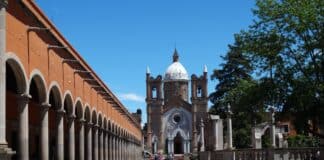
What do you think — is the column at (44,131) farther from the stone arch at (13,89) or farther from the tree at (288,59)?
the tree at (288,59)

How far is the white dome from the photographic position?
122250 mm

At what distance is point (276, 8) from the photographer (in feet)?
85.2

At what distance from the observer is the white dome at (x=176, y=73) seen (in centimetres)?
12225

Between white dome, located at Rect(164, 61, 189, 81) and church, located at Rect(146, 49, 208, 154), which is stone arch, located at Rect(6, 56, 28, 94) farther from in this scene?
white dome, located at Rect(164, 61, 189, 81)

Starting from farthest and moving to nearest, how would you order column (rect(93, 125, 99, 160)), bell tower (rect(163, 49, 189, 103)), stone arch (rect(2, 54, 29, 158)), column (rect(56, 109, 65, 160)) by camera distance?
bell tower (rect(163, 49, 189, 103)) → column (rect(93, 125, 99, 160)) → column (rect(56, 109, 65, 160)) → stone arch (rect(2, 54, 29, 158))

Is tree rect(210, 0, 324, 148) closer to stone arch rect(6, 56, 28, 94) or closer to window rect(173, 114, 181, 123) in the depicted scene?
stone arch rect(6, 56, 28, 94)

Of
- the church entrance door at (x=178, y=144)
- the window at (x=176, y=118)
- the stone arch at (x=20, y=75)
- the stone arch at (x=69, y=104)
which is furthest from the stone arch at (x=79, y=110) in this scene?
the window at (x=176, y=118)

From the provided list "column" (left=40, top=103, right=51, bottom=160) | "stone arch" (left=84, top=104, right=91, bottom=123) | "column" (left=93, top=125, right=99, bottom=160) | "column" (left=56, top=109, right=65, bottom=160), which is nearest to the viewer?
"column" (left=40, top=103, right=51, bottom=160)

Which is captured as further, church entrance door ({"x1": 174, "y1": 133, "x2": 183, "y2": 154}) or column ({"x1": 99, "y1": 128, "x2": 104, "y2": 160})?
church entrance door ({"x1": 174, "y1": 133, "x2": 183, "y2": 154})

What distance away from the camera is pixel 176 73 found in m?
123

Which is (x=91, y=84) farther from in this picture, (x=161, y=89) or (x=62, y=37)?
(x=161, y=89)

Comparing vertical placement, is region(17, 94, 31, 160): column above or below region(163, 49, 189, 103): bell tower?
below

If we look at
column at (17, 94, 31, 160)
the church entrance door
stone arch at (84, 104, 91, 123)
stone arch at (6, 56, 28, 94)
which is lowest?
the church entrance door

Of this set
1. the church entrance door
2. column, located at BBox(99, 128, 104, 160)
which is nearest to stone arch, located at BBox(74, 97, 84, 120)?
column, located at BBox(99, 128, 104, 160)
